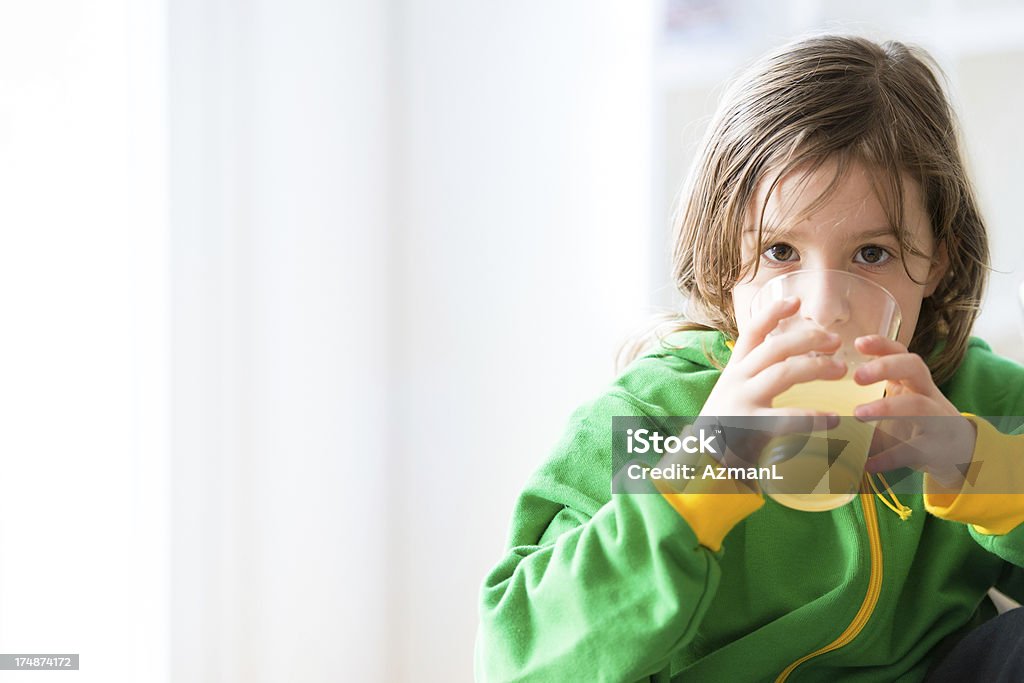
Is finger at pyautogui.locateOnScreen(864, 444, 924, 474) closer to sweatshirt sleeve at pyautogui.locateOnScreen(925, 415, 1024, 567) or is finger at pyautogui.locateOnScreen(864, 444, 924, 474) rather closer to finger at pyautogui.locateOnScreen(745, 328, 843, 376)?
sweatshirt sleeve at pyautogui.locateOnScreen(925, 415, 1024, 567)

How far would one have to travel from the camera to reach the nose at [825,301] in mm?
732

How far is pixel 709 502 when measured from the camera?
2.37 feet

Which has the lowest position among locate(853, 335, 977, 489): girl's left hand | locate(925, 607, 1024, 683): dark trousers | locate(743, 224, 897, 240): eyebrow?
locate(925, 607, 1024, 683): dark trousers

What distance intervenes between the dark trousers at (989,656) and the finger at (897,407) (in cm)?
22

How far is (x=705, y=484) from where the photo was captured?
72cm

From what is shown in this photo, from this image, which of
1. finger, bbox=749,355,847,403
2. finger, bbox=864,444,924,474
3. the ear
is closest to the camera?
finger, bbox=749,355,847,403

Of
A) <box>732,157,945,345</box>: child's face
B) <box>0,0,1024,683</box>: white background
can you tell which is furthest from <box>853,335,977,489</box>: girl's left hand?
<box>0,0,1024,683</box>: white background

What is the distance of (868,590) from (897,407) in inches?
9.2

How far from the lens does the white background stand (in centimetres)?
94

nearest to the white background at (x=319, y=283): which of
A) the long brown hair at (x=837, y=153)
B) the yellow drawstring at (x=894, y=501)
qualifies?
the long brown hair at (x=837, y=153)

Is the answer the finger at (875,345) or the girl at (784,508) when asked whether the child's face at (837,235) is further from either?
the finger at (875,345)

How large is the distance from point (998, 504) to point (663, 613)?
30 centimetres

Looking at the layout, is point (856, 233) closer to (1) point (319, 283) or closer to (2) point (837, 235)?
(2) point (837, 235)

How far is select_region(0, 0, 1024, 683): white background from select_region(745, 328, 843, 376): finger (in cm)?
55
